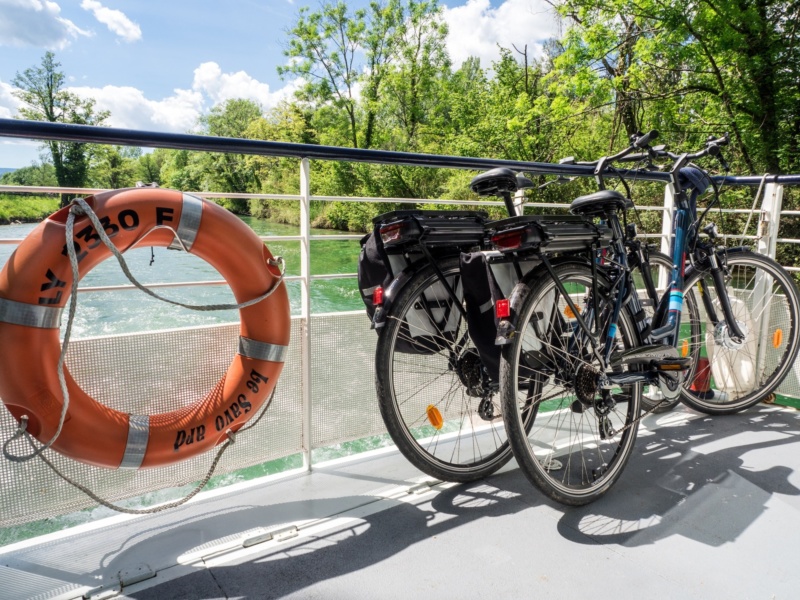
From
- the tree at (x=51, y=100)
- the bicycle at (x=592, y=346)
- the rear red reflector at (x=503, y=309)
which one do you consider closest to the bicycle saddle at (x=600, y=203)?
the bicycle at (x=592, y=346)

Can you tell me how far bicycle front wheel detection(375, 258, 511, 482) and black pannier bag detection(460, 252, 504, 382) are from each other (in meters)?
0.13

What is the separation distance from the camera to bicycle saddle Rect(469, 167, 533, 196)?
1628mm

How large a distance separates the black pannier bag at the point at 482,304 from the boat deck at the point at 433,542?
1.47 ft

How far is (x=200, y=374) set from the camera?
62.2 inches

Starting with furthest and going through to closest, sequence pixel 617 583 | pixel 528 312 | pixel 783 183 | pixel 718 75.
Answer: pixel 718 75
pixel 783 183
pixel 528 312
pixel 617 583

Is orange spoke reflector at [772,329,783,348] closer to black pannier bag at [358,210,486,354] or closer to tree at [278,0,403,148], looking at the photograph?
black pannier bag at [358,210,486,354]

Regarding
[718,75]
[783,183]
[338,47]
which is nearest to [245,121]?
[338,47]

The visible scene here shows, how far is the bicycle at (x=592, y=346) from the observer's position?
1454 mm

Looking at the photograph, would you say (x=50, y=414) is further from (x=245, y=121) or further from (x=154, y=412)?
(x=245, y=121)

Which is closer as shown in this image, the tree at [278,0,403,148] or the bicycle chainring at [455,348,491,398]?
the bicycle chainring at [455,348,491,398]

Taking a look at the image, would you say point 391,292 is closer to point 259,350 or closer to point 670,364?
point 259,350

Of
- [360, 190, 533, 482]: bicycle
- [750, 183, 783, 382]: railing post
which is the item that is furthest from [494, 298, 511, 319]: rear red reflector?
[750, 183, 783, 382]: railing post

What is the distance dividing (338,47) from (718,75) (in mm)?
19234

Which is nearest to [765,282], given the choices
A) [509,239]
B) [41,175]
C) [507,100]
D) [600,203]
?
[600,203]
